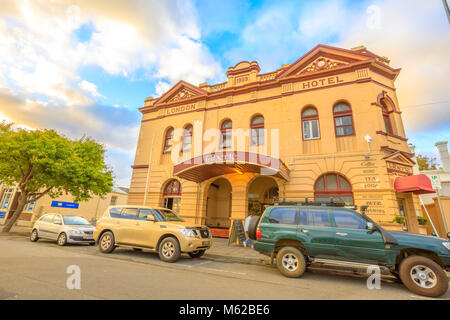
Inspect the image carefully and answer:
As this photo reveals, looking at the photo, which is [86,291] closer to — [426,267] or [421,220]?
[426,267]

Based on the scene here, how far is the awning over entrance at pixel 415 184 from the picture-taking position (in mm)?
10562

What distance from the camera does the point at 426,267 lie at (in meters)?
5.06

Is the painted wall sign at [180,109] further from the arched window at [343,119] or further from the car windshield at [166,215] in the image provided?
the car windshield at [166,215]

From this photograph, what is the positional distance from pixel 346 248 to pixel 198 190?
10939 mm

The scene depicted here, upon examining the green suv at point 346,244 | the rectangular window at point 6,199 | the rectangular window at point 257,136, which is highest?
the rectangular window at point 257,136

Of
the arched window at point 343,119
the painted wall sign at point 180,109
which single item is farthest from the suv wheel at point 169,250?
the painted wall sign at point 180,109

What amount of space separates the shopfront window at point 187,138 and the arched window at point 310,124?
862 centimetres

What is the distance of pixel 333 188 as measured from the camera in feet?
41.0

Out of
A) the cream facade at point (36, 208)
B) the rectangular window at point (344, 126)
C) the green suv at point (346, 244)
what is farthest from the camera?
the cream facade at point (36, 208)

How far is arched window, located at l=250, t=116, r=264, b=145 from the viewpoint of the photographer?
601 inches

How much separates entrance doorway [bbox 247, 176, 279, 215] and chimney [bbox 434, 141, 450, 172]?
15.9 m

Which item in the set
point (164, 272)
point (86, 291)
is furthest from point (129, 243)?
point (86, 291)

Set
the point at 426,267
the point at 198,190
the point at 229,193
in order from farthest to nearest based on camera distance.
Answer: the point at 229,193
the point at 198,190
the point at 426,267

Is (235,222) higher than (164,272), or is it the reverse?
(235,222)
